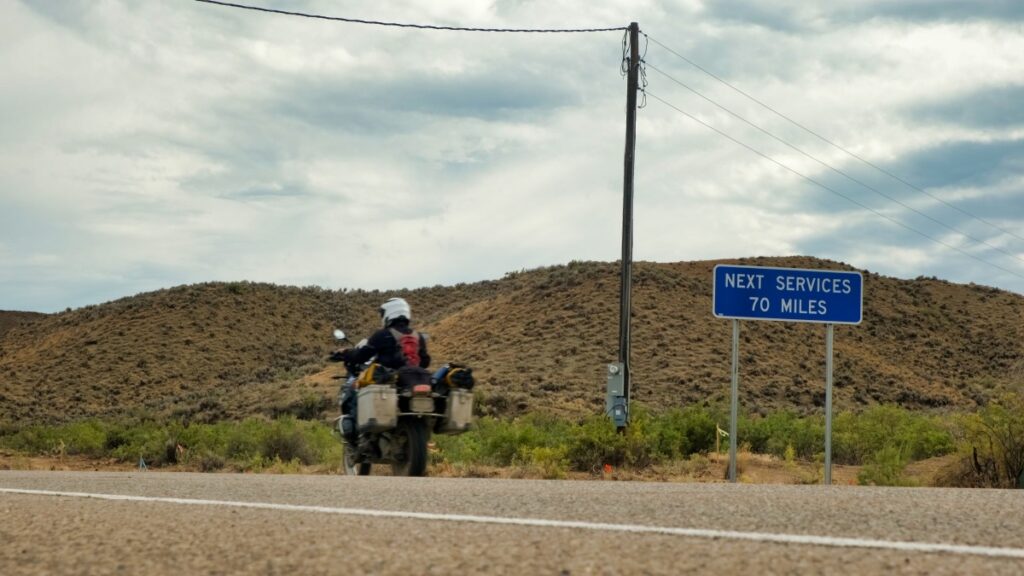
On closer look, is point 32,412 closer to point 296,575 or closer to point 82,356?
point 82,356

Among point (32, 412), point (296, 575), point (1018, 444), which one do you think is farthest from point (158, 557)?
point (32, 412)

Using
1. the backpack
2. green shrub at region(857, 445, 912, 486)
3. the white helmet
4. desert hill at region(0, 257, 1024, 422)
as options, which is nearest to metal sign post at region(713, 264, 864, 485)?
green shrub at region(857, 445, 912, 486)

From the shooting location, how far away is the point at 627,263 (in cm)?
2644

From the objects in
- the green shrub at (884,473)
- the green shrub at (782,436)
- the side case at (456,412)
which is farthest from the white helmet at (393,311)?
the green shrub at (782,436)

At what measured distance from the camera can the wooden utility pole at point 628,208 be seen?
2584 centimetres

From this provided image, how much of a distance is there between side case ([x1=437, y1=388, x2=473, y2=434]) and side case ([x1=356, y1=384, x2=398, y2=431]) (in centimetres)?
69

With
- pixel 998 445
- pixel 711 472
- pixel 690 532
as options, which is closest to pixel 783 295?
pixel 998 445

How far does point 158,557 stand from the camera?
5176 millimetres

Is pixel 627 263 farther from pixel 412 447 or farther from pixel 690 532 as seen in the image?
pixel 690 532

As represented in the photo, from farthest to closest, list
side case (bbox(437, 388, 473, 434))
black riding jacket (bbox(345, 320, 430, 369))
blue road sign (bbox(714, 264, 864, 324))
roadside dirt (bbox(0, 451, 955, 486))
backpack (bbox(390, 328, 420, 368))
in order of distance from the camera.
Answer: roadside dirt (bbox(0, 451, 955, 486))
blue road sign (bbox(714, 264, 864, 324))
backpack (bbox(390, 328, 420, 368))
black riding jacket (bbox(345, 320, 430, 369))
side case (bbox(437, 388, 473, 434))

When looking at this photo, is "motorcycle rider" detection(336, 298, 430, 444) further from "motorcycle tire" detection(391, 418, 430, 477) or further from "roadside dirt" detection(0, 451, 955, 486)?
"roadside dirt" detection(0, 451, 955, 486)

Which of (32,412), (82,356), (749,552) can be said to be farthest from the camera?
(82,356)

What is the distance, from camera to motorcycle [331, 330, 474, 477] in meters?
13.1

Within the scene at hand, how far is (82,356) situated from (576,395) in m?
40.0
